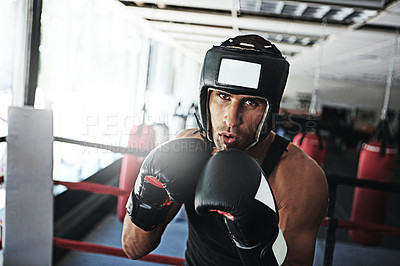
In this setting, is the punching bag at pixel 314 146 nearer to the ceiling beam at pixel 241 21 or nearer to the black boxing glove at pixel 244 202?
the ceiling beam at pixel 241 21

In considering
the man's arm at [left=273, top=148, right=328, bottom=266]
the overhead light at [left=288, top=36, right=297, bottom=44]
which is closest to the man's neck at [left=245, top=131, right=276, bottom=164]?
the man's arm at [left=273, top=148, right=328, bottom=266]

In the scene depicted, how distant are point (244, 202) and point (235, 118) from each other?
0.27 metres

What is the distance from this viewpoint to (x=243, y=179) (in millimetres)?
749

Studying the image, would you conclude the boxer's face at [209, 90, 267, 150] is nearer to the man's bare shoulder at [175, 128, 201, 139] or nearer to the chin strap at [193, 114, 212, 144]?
the chin strap at [193, 114, 212, 144]

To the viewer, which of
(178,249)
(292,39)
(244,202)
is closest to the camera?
(244,202)

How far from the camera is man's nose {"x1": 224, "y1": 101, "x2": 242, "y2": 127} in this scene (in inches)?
35.7

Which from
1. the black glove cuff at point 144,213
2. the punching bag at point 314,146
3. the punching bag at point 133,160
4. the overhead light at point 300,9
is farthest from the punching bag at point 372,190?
the black glove cuff at point 144,213

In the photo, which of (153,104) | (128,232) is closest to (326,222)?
(128,232)

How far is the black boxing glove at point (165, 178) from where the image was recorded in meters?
0.88

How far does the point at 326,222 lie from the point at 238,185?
93 centimetres

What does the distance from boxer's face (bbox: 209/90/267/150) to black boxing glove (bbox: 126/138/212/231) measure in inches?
2.8

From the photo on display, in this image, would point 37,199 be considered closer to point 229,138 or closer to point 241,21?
point 229,138

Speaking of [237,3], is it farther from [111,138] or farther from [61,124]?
[111,138]

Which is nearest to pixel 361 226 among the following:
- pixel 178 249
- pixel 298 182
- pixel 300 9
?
pixel 298 182
